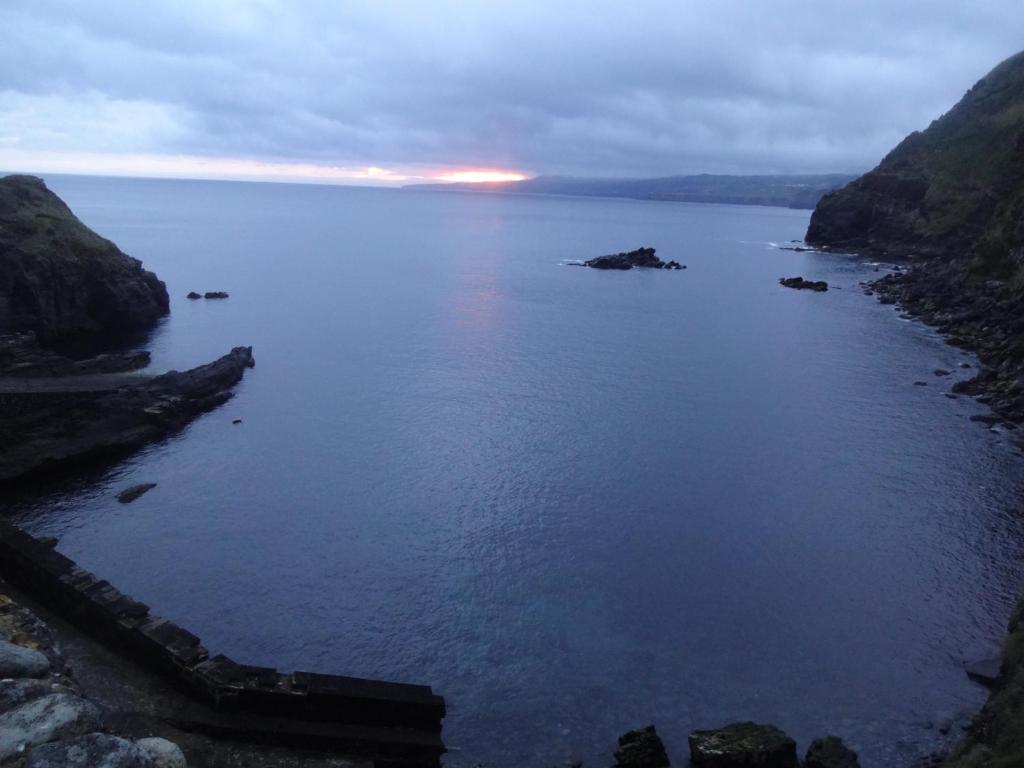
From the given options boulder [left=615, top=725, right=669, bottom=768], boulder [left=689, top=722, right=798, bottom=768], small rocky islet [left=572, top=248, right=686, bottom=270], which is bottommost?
boulder [left=615, top=725, right=669, bottom=768]

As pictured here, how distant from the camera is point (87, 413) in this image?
47312mm

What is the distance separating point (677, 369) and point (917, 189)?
11963 centimetres

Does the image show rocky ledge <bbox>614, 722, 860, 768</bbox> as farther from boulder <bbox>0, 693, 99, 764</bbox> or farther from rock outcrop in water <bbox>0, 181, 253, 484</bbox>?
rock outcrop in water <bbox>0, 181, 253, 484</bbox>

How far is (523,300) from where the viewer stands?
357 feet

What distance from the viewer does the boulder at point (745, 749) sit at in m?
21.6

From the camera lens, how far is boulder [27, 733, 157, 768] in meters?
13.4

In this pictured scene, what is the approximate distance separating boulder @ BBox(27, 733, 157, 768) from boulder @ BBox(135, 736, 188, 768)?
2.12ft

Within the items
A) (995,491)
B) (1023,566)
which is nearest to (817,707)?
(1023,566)

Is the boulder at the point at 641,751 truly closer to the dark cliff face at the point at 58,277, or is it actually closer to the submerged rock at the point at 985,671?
the submerged rock at the point at 985,671

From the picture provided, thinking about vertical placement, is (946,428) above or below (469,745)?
above

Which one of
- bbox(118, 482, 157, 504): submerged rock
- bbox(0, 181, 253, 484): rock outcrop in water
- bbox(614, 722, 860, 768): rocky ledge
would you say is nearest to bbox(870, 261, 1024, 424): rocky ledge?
bbox(614, 722, 860, 768): rocky ledge

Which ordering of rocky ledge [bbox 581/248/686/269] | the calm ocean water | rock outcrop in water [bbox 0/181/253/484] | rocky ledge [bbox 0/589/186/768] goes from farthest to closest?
rocky ledge [bbox 581/248/686/269]
rock outcrop in water [bbox 0/181/253/484]
the calm ocean water
rocky ledge [bbox 0/589/186/768]

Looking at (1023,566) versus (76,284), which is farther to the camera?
(76,284)

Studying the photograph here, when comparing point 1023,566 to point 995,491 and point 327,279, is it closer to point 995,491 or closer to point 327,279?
point 995,491
